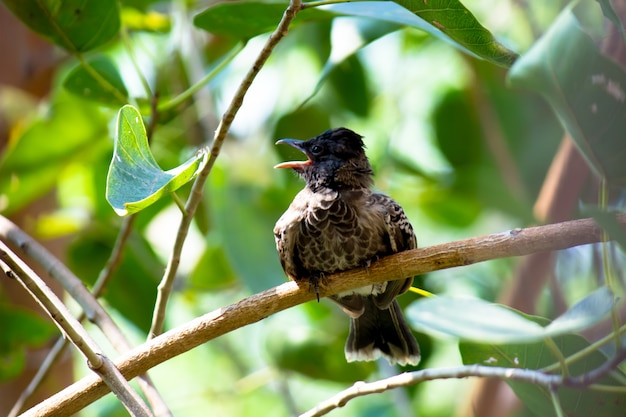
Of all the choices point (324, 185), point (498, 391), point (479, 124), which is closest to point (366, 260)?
point (324, 185)

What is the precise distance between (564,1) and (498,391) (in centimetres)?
216

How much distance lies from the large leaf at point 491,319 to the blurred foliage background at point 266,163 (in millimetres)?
1241

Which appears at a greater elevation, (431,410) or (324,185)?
(324,185)

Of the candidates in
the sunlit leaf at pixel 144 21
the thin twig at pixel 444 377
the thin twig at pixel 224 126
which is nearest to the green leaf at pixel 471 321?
the thin twig at pixel 444 377

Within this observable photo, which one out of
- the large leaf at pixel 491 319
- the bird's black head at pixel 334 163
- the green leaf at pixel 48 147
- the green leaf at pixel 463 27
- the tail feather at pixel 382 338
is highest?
the green leaf at pixel 48 147

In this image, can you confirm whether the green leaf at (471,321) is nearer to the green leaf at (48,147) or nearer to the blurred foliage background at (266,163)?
the blurred foliage background at (266,163)

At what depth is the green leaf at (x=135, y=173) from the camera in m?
1.78

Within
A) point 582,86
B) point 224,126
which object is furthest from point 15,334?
point 582,86

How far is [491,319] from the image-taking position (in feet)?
5.16

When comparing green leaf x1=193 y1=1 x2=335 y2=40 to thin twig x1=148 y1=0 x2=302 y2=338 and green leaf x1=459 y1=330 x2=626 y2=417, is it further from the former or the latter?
green leaf x1=459 y1=330 x2=626 y2=417

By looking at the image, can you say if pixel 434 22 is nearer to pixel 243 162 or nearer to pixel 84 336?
pixel 84 336

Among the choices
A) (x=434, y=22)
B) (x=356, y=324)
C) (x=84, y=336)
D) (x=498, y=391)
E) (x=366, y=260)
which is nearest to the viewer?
(x=84, y=336)

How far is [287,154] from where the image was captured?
396 centimetres

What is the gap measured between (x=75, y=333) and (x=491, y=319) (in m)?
0.94
